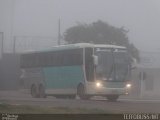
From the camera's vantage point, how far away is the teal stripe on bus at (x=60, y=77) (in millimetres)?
9582

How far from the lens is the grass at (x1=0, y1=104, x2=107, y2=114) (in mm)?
8008

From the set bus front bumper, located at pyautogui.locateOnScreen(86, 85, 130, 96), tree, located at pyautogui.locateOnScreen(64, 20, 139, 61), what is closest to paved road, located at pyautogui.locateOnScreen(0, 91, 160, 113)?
bus front bumper, located at pyautogui.locateOnScreen(86, 85, 130, 96)

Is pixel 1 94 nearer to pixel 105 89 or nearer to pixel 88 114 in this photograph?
pixel 88 114

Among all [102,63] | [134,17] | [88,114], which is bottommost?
[88,114]

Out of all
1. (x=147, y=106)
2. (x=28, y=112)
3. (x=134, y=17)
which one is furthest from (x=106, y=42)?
(x=28, y=112)

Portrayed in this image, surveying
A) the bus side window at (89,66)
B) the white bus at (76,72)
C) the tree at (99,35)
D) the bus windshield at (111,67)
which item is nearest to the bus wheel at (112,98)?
the white bus at (76,72)

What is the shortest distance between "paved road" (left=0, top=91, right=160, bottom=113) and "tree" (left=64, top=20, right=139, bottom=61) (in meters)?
0.74

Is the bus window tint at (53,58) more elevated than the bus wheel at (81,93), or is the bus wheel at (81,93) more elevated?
the bus window tint at (53,58)

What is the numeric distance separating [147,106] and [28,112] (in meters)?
1.89

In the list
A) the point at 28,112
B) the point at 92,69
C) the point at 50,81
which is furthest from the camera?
the point at 92,69

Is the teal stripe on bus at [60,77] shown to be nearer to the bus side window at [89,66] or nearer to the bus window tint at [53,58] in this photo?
the bus window tint at [53,58]

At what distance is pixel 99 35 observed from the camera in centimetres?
910

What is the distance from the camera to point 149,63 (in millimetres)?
Answer: 9055

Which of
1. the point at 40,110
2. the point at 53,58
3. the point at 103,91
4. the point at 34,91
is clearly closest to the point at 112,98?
the point at 103,91
